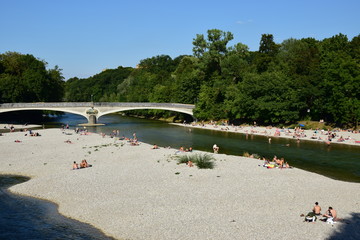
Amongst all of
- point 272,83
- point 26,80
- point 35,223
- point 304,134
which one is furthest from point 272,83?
point 26,80

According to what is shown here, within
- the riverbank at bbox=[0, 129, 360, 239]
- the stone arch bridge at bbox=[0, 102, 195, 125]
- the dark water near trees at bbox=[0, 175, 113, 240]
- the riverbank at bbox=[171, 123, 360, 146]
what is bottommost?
the dark water near trees at bbox=[0, 175, 113, 240]

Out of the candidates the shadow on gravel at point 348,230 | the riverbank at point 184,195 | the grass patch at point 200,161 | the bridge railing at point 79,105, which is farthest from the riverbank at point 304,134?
the shadow on gravel at point 348,230

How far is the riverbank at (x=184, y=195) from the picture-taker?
18391 millimetres

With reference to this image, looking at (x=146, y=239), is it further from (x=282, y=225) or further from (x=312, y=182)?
(x=312, y=182)

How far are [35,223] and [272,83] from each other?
182ft

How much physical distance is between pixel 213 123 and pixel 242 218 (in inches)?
2339

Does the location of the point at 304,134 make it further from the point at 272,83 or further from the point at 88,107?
the point at 88,107

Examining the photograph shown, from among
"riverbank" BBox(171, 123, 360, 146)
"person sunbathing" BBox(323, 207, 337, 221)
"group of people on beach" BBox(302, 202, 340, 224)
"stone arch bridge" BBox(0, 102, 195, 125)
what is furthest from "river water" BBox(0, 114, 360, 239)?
"stone arch bridge" BBox(0, 102, 195, 125)

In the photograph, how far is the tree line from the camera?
188 ft

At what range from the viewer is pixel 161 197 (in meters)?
23.6

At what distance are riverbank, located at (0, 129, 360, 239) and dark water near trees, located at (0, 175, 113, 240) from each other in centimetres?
76

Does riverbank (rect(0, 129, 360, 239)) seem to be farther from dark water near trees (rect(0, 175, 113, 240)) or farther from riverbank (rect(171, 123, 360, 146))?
riverbank (rect(171, 123, 360, 146))

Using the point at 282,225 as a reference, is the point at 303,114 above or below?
above

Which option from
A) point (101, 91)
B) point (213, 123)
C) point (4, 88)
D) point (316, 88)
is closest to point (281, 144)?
point (316, 88)
